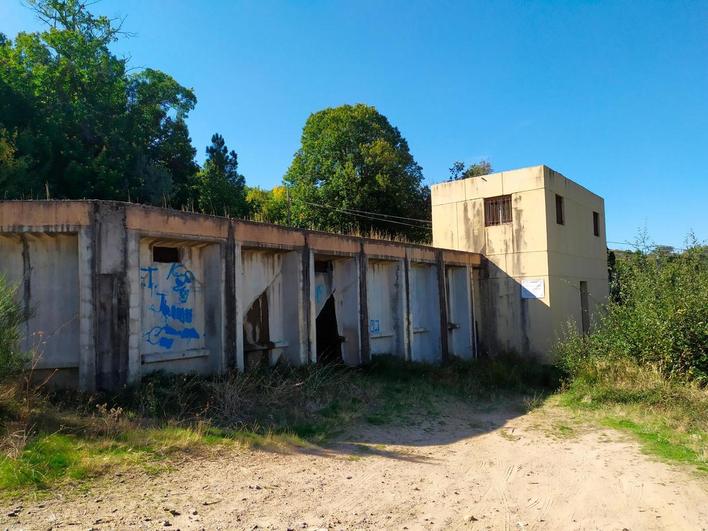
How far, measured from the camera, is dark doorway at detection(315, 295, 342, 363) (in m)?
11.1

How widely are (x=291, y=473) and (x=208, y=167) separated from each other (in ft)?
74.4

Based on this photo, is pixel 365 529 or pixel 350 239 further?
pixel 350 239

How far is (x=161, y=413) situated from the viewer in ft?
21.0

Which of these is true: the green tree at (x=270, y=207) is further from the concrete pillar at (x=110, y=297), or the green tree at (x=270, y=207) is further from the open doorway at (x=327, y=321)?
the concrete pillar at (x=110, y=297)

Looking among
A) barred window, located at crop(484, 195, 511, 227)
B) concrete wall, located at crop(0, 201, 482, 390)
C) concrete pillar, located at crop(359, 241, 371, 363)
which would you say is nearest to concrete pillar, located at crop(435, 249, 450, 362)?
concrete wall, located at crop(0, 201, 482, 390)

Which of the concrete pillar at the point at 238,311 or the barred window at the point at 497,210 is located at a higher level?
the barred window at the point at 497,210

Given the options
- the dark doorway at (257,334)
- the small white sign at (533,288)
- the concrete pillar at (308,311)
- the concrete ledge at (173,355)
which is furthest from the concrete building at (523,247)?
the concrete ledge at (173,355)

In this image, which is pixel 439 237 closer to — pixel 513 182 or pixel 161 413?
pixel 513 182

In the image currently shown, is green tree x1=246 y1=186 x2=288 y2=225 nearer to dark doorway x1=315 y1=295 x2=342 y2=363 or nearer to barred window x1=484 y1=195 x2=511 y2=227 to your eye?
barred window x1=484 y1=195 x2=511 y2=227

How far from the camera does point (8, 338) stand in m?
5.59

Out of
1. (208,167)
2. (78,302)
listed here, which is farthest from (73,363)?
(208,167)

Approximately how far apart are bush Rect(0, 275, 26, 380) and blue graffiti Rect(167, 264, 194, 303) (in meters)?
2.19

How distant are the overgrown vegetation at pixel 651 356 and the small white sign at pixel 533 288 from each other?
1882mm

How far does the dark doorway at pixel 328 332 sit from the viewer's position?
11.1 m
